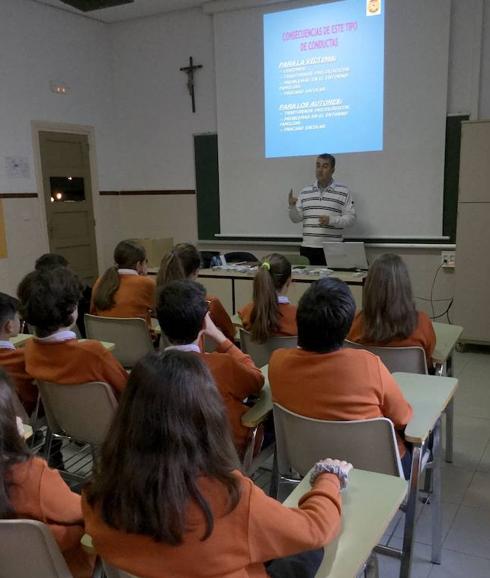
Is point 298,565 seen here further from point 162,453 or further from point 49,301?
point 49,301

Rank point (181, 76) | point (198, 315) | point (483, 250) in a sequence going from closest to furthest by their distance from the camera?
point (198, 315) < point (483, 250) < point (181, 76)

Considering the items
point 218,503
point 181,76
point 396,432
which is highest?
point 181,76

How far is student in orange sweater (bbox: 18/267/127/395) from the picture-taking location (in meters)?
2.07

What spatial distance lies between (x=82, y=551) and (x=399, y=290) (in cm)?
160

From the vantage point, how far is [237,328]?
9.48 feet

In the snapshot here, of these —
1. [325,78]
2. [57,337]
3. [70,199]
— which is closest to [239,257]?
[325,78]

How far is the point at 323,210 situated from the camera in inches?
205

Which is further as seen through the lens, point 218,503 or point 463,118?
point 463,118

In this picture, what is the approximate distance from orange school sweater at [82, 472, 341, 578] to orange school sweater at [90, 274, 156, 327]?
2195 mm

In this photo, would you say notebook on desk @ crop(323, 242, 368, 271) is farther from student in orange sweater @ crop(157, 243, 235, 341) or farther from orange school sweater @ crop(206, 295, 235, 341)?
orange school sweater @ crop(206, 295, 235, 341)

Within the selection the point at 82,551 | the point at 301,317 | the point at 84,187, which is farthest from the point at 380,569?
the point at 84,187

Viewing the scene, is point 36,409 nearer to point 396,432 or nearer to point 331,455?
point 331,455

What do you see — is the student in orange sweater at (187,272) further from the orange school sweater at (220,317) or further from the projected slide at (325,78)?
the projected slide at (325,78)

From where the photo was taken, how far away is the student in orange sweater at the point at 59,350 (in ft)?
6.79
